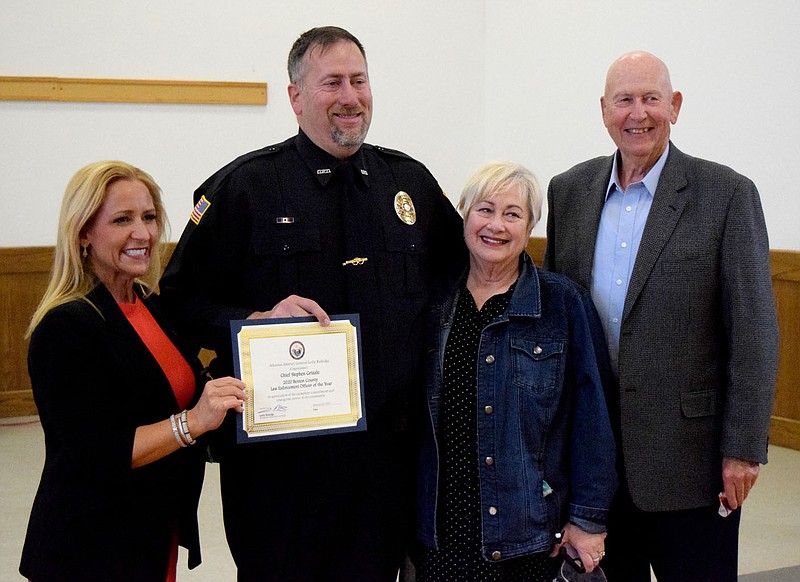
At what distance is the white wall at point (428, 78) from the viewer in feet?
17.2

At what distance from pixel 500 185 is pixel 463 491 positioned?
2.51ft

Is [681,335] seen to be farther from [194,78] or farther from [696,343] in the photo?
[194,78]

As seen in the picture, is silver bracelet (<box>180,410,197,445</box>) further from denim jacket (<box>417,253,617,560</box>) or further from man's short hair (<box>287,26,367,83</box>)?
man's short hair (<box>287,26,367,83</box>)

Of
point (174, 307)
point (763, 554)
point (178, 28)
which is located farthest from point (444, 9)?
point (174, 307)

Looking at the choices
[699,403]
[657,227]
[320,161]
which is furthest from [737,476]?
[320,161]

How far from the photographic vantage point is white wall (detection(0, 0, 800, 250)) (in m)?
5.23

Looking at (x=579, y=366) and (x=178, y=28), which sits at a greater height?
(x=178, y=28)

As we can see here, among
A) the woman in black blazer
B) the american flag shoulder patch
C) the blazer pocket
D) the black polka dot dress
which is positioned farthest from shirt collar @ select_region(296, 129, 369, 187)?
the blazer pocket

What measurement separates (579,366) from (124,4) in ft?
16.7

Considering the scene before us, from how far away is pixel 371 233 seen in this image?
7.59 feet

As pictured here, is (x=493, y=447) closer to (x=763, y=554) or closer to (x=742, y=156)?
(x=763, y=554)

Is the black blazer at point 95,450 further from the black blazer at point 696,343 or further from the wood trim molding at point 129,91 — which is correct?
the wood trim molding at point 129,91

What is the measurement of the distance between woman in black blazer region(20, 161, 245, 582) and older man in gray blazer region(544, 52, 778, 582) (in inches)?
41.4

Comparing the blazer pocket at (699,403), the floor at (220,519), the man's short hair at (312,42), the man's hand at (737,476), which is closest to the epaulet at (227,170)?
the man's short hair at (312,42)
